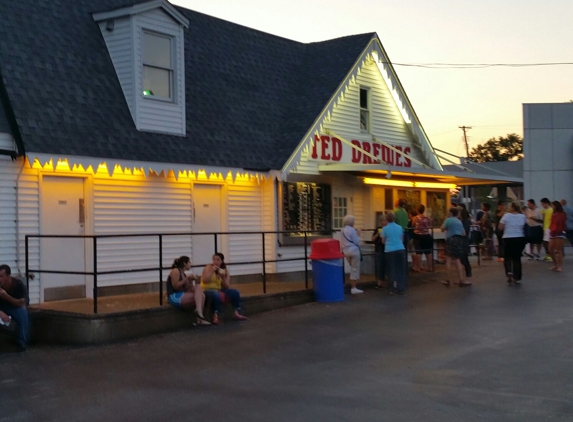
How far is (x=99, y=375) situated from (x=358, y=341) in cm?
377

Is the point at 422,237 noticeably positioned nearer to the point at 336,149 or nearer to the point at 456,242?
the point at 456,242

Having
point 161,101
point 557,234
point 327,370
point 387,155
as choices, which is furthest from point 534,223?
point 327,370

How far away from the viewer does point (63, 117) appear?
1332cm

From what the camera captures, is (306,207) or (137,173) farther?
(306,207)

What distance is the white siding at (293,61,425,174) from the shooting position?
19.6 metres

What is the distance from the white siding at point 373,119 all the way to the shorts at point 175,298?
21.3 feet

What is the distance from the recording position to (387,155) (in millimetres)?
21422

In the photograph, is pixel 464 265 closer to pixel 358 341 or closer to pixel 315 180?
pixel 315 180

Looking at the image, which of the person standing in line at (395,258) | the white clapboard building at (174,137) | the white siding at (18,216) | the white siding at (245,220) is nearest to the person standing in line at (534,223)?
the white clapboard building at (174,137)

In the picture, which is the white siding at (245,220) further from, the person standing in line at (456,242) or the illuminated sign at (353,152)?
the person standing in line at (456,242)

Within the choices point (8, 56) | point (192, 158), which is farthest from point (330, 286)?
point (8, 56)

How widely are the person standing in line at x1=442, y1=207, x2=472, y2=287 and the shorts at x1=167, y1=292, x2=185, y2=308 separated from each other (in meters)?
6.98

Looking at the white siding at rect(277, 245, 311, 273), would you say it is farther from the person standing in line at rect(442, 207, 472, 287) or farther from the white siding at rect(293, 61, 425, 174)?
the person standing in line at rect(442, 207, 472, 287)

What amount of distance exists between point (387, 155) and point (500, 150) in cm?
7531
